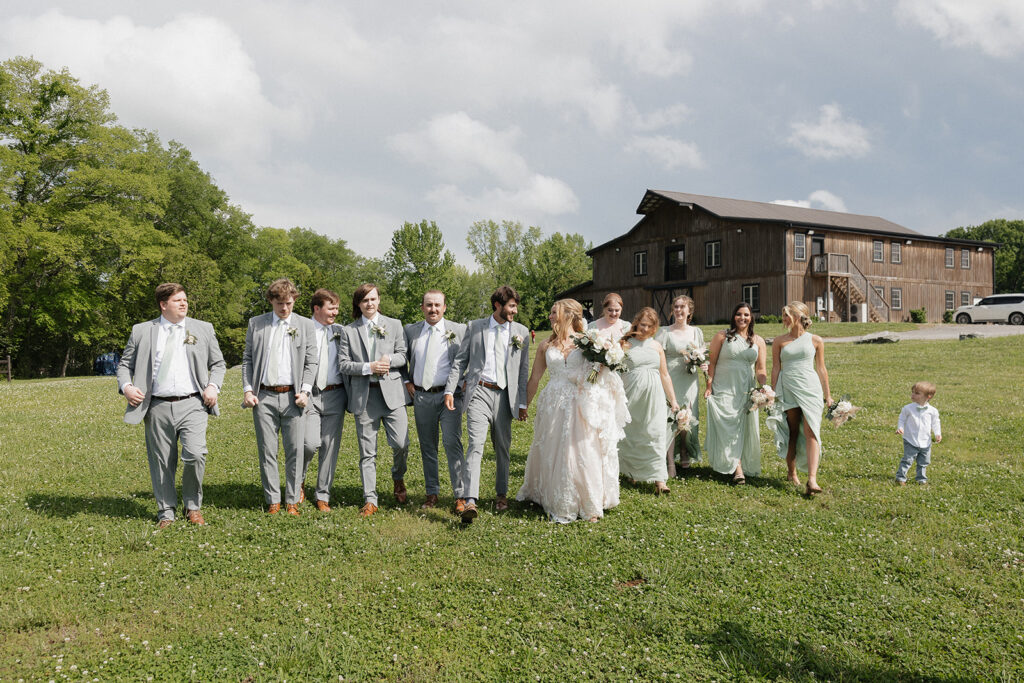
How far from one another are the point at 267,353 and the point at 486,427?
2.63 m

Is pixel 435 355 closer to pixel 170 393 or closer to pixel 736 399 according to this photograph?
pixel 170 393

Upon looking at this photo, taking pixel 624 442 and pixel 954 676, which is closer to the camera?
pixel 954 676

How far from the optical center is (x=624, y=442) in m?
8.75

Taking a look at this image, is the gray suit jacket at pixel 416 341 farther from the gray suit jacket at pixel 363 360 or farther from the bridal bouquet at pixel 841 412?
the bridal bouquet at pixel 841 412

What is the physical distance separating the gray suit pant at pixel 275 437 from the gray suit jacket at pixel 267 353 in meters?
0.19

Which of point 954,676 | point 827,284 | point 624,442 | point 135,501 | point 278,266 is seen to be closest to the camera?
point 954,676

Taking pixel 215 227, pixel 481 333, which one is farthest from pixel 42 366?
pixel 481 333

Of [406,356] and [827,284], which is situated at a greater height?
[827,284]

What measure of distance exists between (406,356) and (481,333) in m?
1.07

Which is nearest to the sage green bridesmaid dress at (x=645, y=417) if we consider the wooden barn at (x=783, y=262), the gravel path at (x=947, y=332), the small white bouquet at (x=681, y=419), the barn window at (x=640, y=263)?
the small white bouquet at (x=681, y=419)

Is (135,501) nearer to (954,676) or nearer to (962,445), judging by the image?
(954,676)

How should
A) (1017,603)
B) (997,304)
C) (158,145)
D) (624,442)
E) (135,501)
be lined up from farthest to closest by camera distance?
(158,145) → (997,304) → (624,442) → (135,501) → (1017,603)

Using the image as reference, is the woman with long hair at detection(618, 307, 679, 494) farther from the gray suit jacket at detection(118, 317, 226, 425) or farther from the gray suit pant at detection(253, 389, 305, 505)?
the gray suit jacket at detection(118, 317, 226, 425)

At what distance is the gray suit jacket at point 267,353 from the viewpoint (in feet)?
24.1
